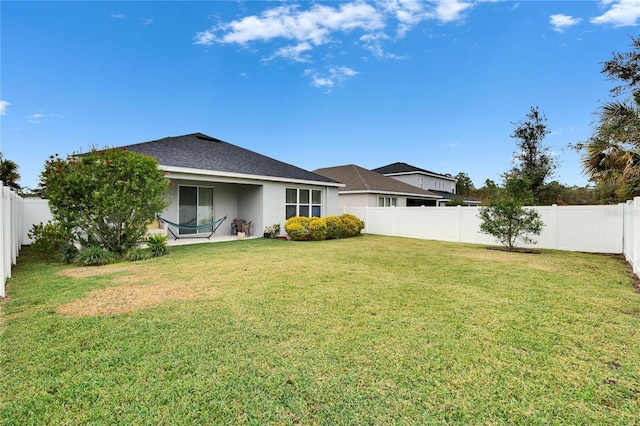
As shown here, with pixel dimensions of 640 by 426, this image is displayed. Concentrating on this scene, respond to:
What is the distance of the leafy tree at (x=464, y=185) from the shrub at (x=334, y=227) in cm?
3952

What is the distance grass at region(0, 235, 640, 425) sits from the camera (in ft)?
7.16

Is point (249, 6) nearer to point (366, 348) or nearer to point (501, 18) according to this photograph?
point (501, 18)

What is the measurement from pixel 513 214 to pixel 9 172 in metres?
21.3

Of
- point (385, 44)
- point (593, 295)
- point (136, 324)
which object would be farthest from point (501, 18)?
point (136, 324)

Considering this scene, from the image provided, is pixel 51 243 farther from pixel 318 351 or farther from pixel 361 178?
pixel 361 178

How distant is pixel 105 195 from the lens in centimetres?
754

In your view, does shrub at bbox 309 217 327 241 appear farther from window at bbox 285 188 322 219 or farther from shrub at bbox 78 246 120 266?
shrub at bbox 78 246 120 266

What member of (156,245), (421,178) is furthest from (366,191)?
(156,245)

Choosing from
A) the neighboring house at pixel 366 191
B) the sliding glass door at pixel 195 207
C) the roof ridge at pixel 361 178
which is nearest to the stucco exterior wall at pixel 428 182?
the neighboring house at pixel 366 191

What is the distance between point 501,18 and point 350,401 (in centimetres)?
1390

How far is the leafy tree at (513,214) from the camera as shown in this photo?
10.0 metres

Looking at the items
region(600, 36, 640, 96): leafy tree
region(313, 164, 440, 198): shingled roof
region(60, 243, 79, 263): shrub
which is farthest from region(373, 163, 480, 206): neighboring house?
region(60, 243, 79, 263): shrub

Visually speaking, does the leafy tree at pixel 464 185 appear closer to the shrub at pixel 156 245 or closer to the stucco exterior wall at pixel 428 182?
the stucco exterior wall at pixel 428 182

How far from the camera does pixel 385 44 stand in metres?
14.4
